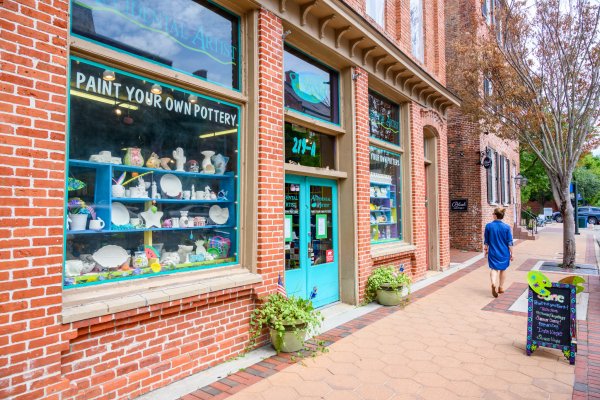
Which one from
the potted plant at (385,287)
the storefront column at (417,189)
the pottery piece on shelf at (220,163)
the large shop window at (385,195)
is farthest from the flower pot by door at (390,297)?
the pottery piece on shelf at (220,163)

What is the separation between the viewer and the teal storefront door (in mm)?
5742

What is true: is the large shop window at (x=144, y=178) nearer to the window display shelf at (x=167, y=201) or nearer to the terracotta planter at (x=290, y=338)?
the window display shelf at (x=167, y=201)

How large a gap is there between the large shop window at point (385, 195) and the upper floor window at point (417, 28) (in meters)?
3.06

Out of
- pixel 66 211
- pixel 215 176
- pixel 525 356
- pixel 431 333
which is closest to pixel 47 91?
pixel 66 211

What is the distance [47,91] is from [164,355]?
2.55 meters

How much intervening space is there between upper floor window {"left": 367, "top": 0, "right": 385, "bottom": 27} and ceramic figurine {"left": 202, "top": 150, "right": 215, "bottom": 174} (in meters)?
4.97

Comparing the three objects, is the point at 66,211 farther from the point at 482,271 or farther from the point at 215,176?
the point at 482,271

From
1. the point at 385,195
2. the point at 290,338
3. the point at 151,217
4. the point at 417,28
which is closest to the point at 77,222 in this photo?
the point at 151,217

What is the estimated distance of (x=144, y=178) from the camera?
13.4 ft

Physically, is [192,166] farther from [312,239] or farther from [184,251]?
[312,239]

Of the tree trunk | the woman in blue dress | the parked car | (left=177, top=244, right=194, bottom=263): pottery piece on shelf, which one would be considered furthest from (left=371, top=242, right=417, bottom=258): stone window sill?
the parked car

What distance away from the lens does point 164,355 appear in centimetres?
368

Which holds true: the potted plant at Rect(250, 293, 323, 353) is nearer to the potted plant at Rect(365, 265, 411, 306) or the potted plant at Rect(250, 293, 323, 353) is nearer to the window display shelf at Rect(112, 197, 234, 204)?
the window display shelf at Rect(112, 197, 234, 204)

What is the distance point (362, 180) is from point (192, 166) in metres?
3.27
